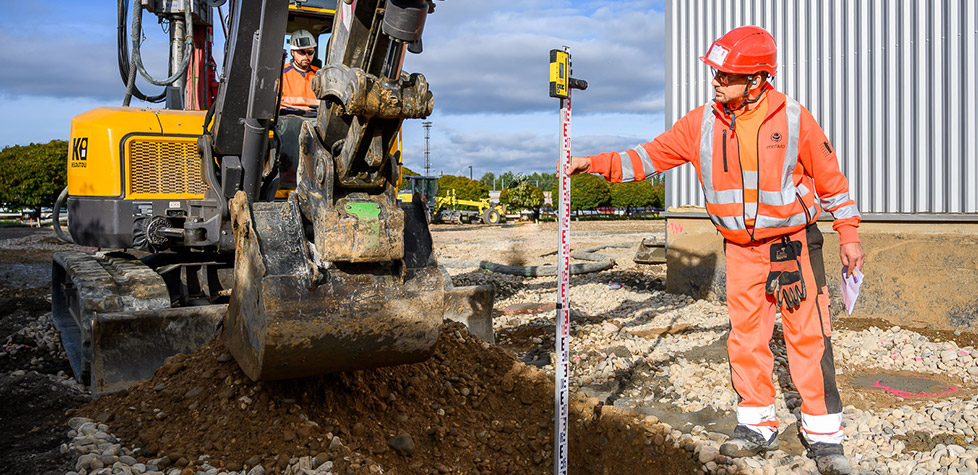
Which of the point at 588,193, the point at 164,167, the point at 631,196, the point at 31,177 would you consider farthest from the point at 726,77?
the point at 631,196

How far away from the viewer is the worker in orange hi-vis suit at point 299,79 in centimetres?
507

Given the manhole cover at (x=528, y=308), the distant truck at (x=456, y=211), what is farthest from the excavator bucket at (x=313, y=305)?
the distant truck at (x=456, y=211)

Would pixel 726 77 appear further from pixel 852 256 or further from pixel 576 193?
pixel 576 193

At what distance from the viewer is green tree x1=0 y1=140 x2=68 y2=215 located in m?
33.7

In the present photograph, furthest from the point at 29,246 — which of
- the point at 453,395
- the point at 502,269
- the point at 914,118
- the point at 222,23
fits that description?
the point at 914,118

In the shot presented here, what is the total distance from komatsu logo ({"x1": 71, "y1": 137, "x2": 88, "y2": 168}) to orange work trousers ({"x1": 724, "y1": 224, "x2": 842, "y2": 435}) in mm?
5080

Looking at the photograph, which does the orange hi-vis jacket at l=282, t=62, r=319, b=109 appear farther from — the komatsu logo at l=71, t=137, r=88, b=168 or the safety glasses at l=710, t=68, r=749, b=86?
the safety glasses at l=710, t=68, r=749, b=86

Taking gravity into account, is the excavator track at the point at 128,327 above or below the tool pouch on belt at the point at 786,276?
below

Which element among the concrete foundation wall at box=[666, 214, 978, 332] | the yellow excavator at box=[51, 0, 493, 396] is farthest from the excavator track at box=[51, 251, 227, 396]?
the concrete foundation wall at box=[666, 214, 978, 332]

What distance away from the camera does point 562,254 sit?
3.40 meters

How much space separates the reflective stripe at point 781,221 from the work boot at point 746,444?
1042 mm

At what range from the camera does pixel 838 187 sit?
3.52 metres

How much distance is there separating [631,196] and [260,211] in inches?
2279

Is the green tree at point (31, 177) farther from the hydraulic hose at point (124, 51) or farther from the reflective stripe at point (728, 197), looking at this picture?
the reflective stripe at point (728, 197)
